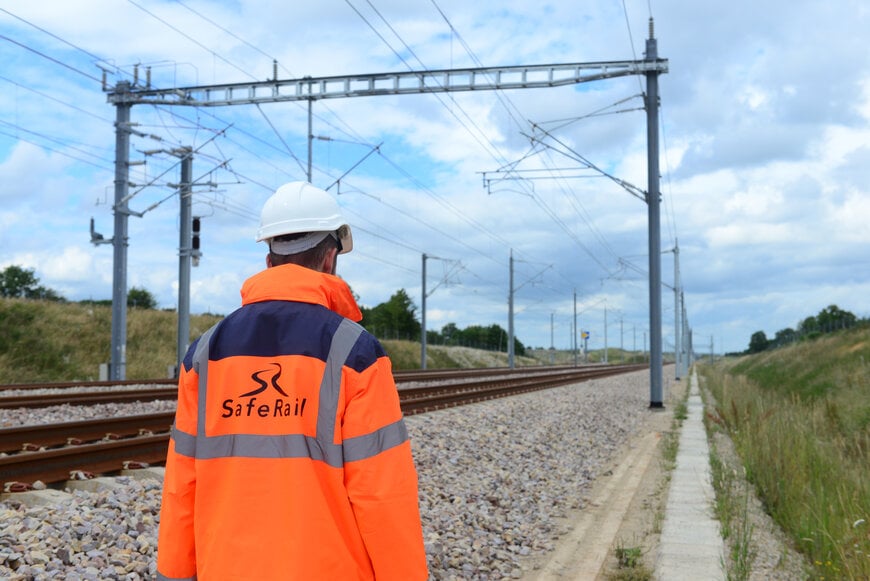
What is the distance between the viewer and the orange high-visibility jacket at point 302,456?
2295 millimetres

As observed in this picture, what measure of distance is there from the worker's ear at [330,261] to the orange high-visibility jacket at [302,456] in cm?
24

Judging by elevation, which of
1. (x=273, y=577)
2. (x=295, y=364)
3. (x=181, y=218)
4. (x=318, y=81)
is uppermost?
(x=318, y=81)

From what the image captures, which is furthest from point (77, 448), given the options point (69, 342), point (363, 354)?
point (69, 342)

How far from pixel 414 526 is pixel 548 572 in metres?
4.96

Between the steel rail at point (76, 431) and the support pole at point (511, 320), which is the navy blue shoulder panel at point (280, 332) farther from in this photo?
the support pole at point (511, 320)

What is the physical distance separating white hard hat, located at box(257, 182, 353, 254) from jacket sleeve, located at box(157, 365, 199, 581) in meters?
0.54

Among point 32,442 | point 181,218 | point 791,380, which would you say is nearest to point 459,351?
point 791,380

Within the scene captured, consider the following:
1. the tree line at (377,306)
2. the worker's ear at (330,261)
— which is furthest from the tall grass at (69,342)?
the worker's ear at (330,261)

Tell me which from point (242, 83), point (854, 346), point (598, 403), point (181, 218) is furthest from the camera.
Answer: point (854, 346)

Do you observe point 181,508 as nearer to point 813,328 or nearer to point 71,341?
point 71,341

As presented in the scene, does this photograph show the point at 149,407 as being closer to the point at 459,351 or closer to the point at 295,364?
the point at 295,364

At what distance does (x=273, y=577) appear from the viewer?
2.28 metres

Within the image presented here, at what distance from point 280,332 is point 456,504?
6.36 m

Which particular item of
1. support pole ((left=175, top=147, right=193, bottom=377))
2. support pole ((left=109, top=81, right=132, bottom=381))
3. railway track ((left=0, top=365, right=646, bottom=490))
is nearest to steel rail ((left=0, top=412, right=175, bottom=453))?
railway track ((left=0, top=365, right=646, bottom=490))
